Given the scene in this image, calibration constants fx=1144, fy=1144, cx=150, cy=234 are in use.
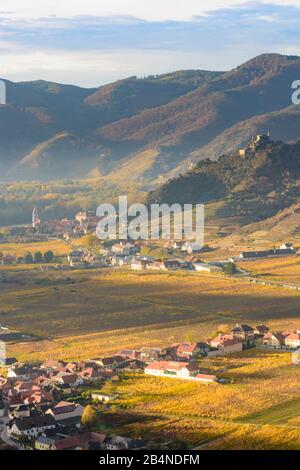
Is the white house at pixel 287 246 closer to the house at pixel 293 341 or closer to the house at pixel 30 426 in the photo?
the house at pixel 293 341

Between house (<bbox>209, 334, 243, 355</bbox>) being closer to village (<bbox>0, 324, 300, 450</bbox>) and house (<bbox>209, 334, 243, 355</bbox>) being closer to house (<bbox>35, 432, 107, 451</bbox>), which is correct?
village (<bbox>0, 324, 300, 450</bbox>)

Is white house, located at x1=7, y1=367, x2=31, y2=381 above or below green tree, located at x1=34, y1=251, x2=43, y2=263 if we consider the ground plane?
above

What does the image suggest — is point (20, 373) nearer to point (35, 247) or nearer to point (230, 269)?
point (230, 269)

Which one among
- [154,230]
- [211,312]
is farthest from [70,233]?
[211,312]

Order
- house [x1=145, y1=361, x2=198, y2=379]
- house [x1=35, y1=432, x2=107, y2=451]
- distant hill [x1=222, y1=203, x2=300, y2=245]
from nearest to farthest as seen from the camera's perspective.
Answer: house [x1=35, y1=432, x2=107, y2=451] → house [x1=145, y1=361, x2=198, y2=379] → distant hill [x1=222, y1=203, x2=300, y2=245]

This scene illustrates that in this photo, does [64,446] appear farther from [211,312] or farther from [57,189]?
[57,189]

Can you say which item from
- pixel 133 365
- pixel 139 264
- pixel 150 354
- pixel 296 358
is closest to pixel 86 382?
pixel 133 365

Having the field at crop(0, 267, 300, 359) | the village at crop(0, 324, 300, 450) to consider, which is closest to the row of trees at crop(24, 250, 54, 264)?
the field at crop(0, 267, 300, 359)
